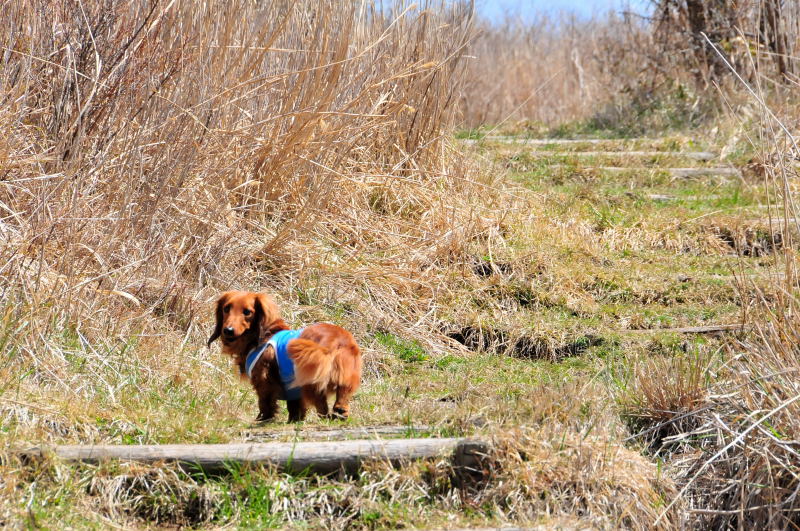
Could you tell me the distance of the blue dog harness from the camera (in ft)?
13.4

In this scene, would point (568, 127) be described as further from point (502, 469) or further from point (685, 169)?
point (502, 469)

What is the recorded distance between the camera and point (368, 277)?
22.0 feet

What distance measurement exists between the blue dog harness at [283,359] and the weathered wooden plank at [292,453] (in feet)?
1.31

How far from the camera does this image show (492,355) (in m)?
6.27

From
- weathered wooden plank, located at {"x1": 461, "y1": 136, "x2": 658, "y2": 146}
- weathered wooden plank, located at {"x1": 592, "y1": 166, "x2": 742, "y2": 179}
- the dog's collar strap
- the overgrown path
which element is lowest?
the overgrown path

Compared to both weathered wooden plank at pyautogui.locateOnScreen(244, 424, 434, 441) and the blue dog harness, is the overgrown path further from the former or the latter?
the blue dog harness

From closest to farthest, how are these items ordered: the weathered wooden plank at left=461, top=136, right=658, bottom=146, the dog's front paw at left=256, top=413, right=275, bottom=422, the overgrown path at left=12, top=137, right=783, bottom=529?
the overgrown path at left=12, top=137, right=783, bottom=529 → the dog's front paw at left=256, top=413, right=275, bottom=422 → the weathered wooden plank at left=461, top=136, right=658, bottom=146

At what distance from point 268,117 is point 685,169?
519 centimetres

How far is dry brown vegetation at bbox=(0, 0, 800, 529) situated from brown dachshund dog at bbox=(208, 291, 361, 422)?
0.23 metres

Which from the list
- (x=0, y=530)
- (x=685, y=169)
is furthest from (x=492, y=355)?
(x=685, y=169)

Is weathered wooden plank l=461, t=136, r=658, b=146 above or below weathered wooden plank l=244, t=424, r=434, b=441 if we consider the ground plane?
above

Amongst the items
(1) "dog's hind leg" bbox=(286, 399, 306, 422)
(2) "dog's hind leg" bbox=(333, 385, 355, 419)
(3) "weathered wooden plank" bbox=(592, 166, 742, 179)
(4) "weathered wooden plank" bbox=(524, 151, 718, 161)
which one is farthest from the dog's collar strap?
(4) "weathered wooden plank" bbox=(524, 151, 718, 161)

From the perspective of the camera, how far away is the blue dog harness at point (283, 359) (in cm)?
407

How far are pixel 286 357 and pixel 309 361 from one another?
0.17m
